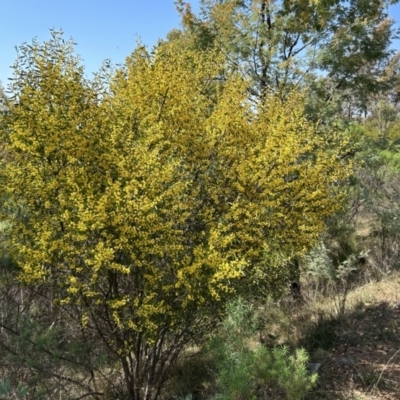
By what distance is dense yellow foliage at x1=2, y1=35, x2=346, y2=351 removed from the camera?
317cm

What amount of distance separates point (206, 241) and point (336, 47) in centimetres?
446

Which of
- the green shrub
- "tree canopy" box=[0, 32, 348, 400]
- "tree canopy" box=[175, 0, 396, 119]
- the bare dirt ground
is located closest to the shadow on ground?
the bare dirt ground

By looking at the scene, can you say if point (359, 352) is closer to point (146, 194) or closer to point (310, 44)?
point (146, 194)

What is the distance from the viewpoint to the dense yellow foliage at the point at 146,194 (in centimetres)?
317

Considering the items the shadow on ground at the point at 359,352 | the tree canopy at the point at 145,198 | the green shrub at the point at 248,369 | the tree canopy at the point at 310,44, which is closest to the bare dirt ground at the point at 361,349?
the shadow on ground at the point at 359,352

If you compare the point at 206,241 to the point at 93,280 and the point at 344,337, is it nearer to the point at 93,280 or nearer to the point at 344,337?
the point at 93,280

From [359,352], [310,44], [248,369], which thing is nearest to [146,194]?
[248,369]

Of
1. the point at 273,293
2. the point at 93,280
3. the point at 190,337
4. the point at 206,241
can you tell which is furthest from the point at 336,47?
the point at 93,280

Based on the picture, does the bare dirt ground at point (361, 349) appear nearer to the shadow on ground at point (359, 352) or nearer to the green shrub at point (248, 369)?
the shadow on ground at point (359, 352)

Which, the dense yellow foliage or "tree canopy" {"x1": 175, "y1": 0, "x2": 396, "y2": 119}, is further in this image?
"tree canopy" {"x1": 175, "y1": 0, "x2": 396, "y2": 119}

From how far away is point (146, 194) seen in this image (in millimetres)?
3178

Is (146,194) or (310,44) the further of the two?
(310,44)

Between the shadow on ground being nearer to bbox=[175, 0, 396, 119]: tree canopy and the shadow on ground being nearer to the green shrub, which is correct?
the green shrub

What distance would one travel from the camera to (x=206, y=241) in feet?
11.9
